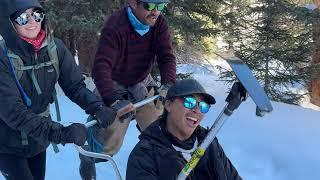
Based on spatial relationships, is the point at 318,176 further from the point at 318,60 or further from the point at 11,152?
the point at 318,60

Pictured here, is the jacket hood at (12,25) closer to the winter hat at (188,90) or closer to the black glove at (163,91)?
the winter hat at (188,90)

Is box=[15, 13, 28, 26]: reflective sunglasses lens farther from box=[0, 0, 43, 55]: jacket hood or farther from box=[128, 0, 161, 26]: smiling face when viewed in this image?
box=[128, 0, 161, 26]: smiling face

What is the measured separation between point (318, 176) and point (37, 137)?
3349 mm

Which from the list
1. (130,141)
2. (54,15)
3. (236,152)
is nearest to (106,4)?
(54,15)

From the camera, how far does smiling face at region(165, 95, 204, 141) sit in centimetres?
293

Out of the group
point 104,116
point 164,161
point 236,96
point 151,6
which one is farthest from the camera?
point 151,6

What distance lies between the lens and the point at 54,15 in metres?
7.59

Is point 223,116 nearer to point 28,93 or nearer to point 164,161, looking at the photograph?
point 164,161

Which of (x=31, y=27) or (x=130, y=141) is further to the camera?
(x=130, y=141)

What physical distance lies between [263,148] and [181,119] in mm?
3211

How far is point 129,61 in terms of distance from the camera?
165 inches

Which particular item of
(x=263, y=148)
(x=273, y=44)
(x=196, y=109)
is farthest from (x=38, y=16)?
(x=273, y=44)

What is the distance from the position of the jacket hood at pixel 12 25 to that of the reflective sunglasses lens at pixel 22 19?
4cm

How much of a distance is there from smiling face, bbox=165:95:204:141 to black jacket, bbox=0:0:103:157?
2.17 ft
